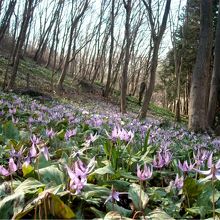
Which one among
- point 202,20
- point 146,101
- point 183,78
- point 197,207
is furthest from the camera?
point 183,78

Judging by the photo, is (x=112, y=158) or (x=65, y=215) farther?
(x=112, y=158)

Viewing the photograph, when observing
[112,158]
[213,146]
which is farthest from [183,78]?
[112,158]

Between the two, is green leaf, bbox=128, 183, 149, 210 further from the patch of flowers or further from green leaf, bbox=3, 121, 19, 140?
green leaf, bbox=3, 121, 19, 140

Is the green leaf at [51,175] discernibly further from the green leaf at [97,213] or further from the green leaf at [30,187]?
the green leaf at [97,213]

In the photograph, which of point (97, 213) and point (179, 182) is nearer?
point (97, 213)

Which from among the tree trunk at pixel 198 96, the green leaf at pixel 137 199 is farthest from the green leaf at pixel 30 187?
the tree trunk at pixel 198 96

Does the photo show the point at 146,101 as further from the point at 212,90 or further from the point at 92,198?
the point at 92,198

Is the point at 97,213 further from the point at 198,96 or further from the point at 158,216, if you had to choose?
the point at 198,96

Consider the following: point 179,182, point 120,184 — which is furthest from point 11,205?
point 179,182

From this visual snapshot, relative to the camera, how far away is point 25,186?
1.96 metres

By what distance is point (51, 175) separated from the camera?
7.24 ft

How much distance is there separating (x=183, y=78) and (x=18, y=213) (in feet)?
89.7

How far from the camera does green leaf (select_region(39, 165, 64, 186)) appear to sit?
7.13 ft

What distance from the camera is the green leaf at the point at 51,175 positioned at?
217 cm
